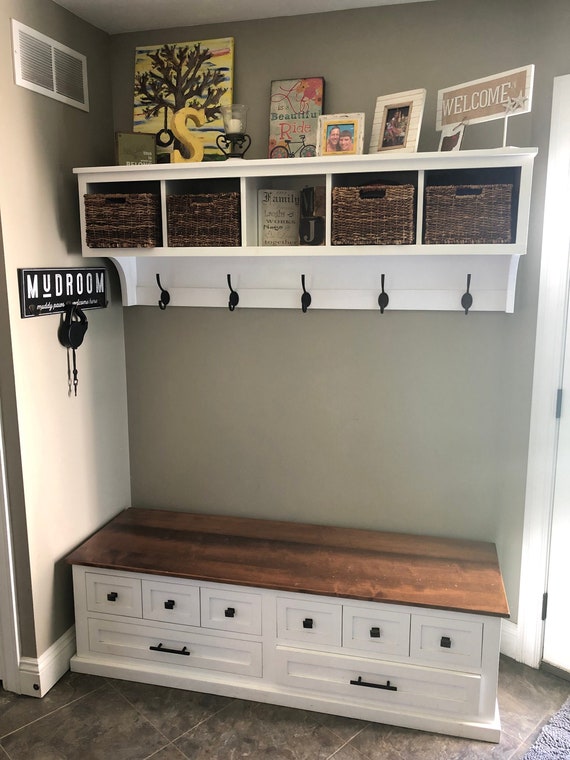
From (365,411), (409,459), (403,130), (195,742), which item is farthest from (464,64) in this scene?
(195,742)

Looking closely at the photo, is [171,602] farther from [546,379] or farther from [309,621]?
[546,379]

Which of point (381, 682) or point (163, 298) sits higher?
point (163, 298)

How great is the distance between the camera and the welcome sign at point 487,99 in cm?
187

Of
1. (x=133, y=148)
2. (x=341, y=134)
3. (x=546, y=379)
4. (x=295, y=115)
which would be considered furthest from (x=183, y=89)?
(x=546, y=379)

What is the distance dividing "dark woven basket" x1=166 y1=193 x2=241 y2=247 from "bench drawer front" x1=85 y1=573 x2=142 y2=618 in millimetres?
1262

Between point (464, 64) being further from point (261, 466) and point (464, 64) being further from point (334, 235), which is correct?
point (261, 466)

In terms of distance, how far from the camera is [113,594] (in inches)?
92.2

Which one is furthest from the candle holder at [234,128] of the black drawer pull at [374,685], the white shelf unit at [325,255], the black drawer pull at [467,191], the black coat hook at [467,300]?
the black drawer pull at [374,685]

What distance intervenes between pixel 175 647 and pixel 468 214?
185 cm

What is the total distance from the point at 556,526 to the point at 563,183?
123 centimetres

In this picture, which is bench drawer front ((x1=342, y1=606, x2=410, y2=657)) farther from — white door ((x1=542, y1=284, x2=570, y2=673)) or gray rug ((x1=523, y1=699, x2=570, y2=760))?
white door ((x1=542, y1=284, x2=570, y2=673))

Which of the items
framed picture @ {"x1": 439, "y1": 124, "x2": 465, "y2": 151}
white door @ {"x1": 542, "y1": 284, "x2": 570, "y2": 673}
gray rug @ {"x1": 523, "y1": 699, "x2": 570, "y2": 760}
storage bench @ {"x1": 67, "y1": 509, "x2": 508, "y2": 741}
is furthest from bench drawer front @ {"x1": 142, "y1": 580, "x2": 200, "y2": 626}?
framed picture @ {"x1": 439, "y1": 124, "x2": 465, "y2": 151}

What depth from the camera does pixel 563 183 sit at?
84.7 inches

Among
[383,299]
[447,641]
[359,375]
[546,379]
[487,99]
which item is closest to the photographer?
[487,99]
